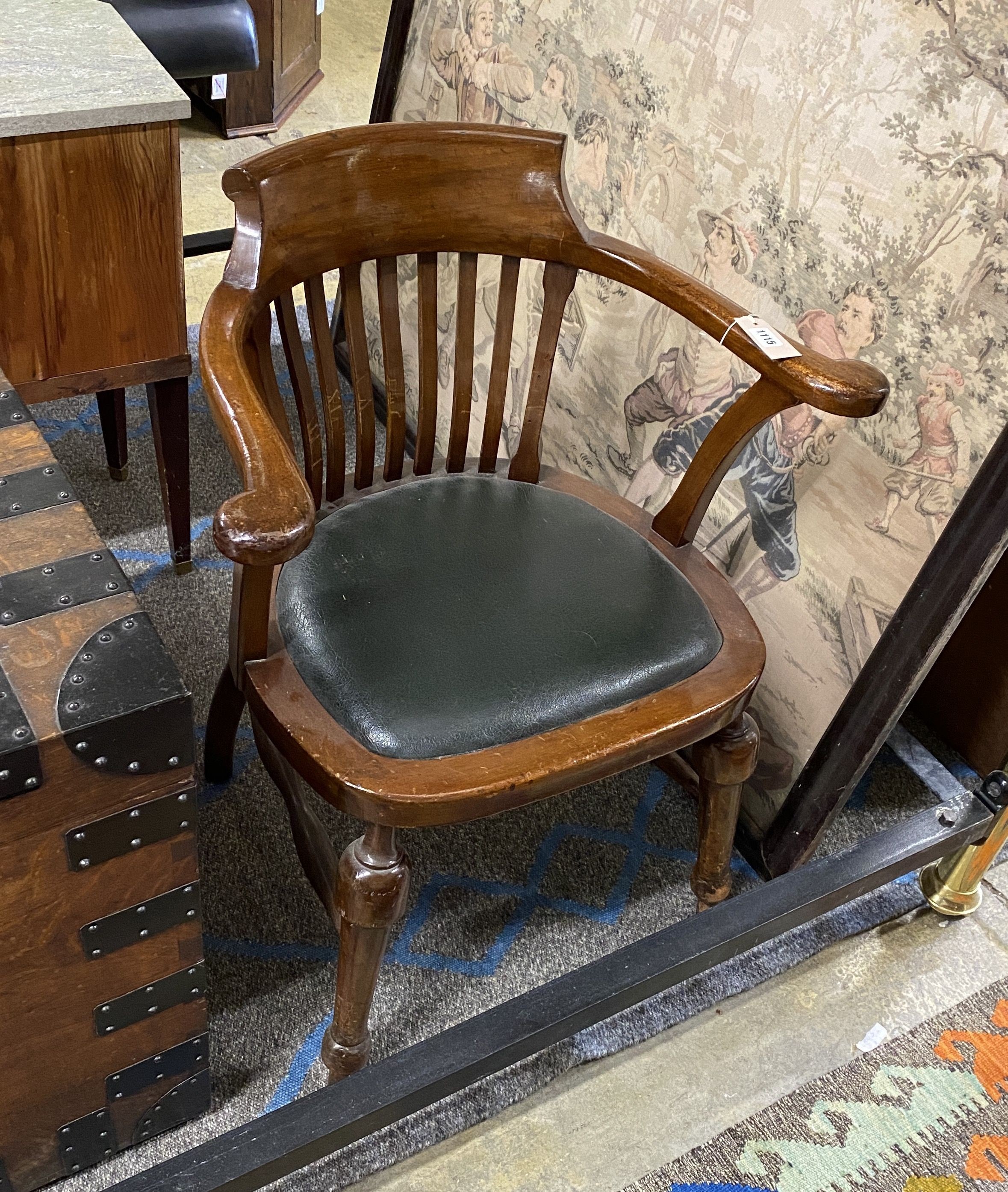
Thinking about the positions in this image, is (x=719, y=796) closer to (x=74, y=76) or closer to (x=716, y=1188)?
(x=716, y=1188)

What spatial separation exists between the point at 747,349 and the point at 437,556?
0.39 meters

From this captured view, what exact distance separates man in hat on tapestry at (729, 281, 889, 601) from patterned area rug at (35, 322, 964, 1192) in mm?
413

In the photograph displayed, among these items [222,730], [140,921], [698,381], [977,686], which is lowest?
[222,730]

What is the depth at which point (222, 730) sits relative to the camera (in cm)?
149

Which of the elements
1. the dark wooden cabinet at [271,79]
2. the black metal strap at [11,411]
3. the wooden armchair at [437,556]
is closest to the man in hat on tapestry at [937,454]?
the wooden armchair at [437,556]

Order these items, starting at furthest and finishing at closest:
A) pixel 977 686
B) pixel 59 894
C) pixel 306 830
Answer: pixel 977 686 < pixel 306 830 < pixel 59 894

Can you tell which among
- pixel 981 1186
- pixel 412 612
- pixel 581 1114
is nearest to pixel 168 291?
pixel 412 612

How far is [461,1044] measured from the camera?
1.11 meters

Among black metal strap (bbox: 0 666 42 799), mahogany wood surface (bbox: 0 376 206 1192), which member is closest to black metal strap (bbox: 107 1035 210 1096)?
mahogany wood surface (bbox: 0 376 206 1192)

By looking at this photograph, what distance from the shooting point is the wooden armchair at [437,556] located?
1.05 m

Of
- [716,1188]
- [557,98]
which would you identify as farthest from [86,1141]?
[557,98]

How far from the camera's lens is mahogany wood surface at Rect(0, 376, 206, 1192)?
2.80 feet

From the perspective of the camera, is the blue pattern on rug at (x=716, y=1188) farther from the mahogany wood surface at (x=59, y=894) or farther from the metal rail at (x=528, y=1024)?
the mahogany wood surface at (x=59, y=894)

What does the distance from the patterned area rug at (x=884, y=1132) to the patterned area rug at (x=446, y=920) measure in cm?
16
